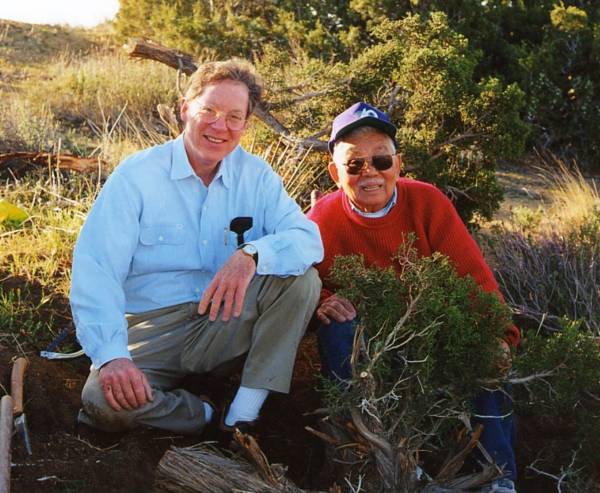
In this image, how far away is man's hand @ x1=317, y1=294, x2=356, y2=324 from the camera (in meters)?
3.43

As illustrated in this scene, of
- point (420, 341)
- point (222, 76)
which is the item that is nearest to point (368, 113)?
point (222, 76)

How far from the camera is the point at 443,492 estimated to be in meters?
3.01

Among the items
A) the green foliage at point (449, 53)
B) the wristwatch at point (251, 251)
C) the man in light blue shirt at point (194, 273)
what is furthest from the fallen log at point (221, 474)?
the green foliage at point (449, 53)

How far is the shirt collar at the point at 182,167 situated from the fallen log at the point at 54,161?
3.05 m

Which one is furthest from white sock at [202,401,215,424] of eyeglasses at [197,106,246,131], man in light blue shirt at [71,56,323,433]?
eyeglasses at [197,106,246,131]

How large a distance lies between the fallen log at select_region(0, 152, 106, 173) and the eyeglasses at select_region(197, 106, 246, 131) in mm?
3156

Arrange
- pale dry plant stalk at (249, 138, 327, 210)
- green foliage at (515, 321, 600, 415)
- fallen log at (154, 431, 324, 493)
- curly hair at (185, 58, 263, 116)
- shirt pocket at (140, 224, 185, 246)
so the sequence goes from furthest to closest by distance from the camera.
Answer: pale dry plant stalk at (249, 138, 327, 210) < curly hair at (185, 58, 263, 116) < shirt pocket at (140, 224, 185, 246) < green foliage at (515, 321, 600, 415) < fallen log at (154, 431, 324, 493)

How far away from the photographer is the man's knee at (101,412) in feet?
11.2

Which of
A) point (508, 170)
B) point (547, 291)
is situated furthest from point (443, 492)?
point (508, 170)

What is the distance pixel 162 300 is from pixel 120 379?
1.71 ft

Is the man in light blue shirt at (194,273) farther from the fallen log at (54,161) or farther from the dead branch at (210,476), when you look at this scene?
the fallen log at (54,161)

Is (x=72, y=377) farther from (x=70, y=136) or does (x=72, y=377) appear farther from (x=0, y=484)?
(x=70, y=136)

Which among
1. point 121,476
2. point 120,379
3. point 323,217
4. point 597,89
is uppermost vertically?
point 597,89

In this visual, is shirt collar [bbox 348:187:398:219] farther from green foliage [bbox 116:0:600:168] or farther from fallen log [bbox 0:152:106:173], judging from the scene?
fallen log [bbox 0:152:106:173]
